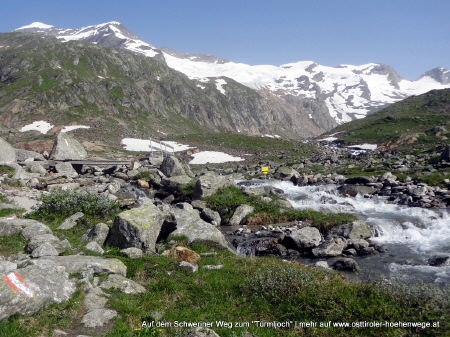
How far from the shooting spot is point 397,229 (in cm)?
2020

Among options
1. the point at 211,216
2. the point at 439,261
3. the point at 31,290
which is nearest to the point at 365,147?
the point at 211,216

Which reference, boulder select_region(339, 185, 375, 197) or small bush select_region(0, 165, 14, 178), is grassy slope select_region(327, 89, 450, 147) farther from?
small bush select_region(0, 165, 14, 178)

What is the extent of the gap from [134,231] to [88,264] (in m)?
3.39

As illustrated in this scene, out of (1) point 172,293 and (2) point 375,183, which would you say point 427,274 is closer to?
(1) point 172,293

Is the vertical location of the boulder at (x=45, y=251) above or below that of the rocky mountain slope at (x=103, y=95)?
below

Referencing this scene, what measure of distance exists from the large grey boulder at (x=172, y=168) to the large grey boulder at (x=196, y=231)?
21.0m

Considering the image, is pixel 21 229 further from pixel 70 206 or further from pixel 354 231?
pixel 354 231

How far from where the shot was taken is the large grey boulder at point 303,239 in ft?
55.8

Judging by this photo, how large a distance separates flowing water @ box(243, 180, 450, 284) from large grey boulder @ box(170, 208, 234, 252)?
283 inches

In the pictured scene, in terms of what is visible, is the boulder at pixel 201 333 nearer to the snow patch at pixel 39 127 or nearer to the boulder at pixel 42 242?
the boulder at pixel 42 242

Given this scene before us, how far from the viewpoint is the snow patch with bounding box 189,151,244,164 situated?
66875 millimetres

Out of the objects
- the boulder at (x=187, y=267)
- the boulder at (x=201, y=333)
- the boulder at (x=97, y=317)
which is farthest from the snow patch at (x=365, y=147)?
the boulder at (x=97, y=317)

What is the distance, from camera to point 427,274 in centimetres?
1367

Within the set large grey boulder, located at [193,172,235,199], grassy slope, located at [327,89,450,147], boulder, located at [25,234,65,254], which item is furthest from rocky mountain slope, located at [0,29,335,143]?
grassy slope, located at [327,89,450,147]
